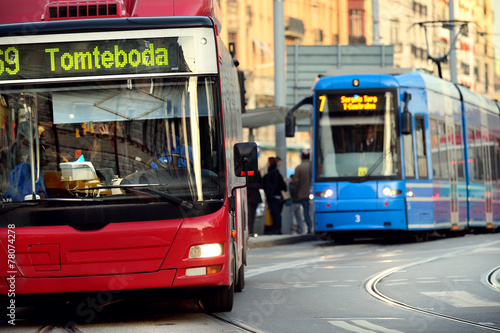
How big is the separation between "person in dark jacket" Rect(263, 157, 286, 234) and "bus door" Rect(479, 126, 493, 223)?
5.17 m

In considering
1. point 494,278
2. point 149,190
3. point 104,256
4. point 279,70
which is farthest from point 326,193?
point 104,256

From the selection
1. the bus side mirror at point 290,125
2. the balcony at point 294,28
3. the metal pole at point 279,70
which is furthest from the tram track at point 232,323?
the balcony at point 294,28

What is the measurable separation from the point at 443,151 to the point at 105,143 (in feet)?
47.2

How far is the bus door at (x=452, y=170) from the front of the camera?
74.9ft

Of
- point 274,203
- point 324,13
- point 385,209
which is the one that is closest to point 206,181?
point 385,209

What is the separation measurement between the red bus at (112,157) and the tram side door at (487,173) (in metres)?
18.4

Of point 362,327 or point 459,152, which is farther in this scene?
point 459,152

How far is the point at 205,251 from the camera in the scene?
8.87 meters

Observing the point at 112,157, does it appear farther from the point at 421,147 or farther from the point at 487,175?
the point at 487,175

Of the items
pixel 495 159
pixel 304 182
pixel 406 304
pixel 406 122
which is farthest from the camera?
pixel 495 159

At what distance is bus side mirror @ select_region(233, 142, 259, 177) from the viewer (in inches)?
366

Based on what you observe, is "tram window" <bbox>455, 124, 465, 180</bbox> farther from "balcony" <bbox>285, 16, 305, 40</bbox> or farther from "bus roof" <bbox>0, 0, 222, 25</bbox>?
"balcony" <bbox>285, 16, 305, 40</bbox>

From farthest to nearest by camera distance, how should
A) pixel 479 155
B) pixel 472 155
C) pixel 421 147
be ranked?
1. pixel 479 155
2. pixel 472 155
3. pixel 421 147

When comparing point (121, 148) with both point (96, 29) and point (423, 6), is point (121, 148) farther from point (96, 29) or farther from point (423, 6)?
point (423, 6)
